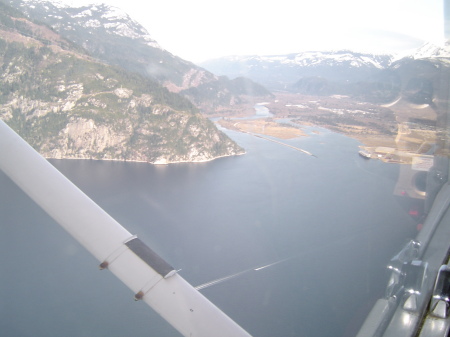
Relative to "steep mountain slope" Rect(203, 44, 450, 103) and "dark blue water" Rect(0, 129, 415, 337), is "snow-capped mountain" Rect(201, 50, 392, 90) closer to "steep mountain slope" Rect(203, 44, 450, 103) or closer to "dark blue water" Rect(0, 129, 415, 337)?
"steep mountain slope" Rect(203, 44, 450, 103)

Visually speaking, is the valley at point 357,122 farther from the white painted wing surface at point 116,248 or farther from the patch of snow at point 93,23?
the patch of snow at point 93,23

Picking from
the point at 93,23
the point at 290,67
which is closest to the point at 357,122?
the point at 93,23

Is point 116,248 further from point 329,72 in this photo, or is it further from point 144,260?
point 329,72

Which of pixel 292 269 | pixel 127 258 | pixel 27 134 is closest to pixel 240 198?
pixel 292 269

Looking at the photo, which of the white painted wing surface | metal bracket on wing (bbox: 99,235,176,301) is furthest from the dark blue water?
metal bracket on wing (bbox: 99,235,176,301)

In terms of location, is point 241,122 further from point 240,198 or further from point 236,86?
point 240,198

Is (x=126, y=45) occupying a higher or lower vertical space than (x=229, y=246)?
higher
